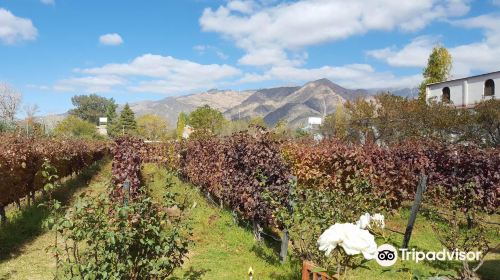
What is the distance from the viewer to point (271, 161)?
8.28 m

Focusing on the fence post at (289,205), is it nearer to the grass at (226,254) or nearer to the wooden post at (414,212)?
the grass at (226,254)

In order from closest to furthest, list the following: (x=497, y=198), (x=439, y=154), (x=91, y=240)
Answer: (x=91, y=240), (x=497, y=198), (x=439, y=154)

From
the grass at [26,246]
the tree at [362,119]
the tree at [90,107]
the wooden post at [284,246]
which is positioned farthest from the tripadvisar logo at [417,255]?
the tree at [90,107]

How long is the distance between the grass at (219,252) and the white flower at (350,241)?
3.08 m

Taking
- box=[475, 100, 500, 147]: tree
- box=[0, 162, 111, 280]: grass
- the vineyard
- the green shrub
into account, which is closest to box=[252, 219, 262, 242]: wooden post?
the vineyard

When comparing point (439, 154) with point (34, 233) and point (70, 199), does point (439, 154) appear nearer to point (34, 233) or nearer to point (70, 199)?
point (34, 233)

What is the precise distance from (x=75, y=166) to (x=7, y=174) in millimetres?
12407

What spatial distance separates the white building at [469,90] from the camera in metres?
36.7

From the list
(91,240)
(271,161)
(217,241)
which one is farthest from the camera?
(217,241)

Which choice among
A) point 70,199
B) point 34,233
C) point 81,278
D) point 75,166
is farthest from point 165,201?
point 75,166

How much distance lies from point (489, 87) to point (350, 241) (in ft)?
135

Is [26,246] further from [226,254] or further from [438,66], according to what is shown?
[438,66]

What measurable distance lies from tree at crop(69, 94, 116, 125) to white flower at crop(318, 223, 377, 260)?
140375mm

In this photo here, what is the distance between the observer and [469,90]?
38656 mm
